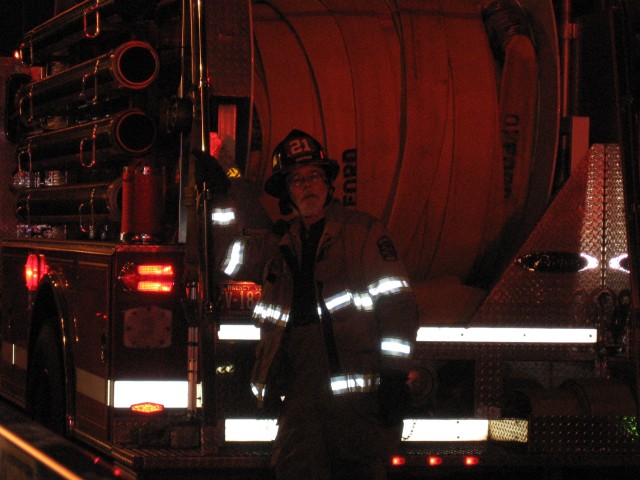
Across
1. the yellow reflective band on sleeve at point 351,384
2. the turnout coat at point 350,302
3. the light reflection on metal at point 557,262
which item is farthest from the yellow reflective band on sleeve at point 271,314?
the light reflection on metal at point 557,262

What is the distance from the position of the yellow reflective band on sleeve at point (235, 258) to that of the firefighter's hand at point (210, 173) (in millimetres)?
235

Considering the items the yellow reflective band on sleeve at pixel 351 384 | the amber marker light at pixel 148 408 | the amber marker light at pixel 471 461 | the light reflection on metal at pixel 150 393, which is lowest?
the amber marker light at pixel 471 461

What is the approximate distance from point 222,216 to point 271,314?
0.72 metres

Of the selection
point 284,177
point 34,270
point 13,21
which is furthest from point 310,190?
point 13,21

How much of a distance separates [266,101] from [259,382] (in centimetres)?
175

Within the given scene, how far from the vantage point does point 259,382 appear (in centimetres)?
502

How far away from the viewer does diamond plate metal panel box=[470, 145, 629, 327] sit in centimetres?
607

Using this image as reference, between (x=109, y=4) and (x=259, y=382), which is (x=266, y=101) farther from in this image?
(x=259, y=382)

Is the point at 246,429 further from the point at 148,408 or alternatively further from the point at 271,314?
the point at 271,314

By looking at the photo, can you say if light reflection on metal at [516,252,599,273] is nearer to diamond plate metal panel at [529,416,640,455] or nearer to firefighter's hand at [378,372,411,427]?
diamond plate metal panel at [529,416,640,455]

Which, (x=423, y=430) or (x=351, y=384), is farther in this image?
(x=423, y=430)

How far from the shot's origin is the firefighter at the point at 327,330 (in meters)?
4.90

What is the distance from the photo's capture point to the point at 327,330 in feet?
16.2

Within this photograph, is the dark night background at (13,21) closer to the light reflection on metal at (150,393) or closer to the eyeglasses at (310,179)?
the light reflection on metal at (150,393)
